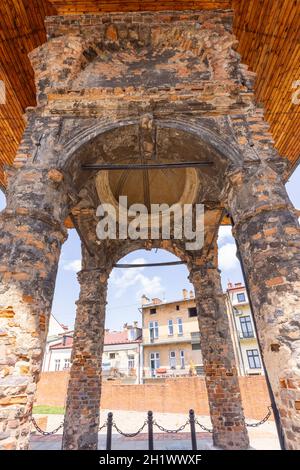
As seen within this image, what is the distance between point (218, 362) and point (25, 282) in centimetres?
548

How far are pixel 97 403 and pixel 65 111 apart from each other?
6540 mm

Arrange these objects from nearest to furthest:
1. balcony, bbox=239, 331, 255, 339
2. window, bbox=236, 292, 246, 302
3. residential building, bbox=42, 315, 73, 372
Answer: balcony, bbox=239, 331, 255, 339
window, bbox=236, 292, 246, 302
residential building, bbox=42, 315, 73, 372

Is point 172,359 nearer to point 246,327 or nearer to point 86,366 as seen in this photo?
point 246,327

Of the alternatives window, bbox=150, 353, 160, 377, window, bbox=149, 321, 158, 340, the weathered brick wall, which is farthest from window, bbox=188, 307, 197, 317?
the weathered brick wall

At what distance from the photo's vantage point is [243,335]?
77.4ft

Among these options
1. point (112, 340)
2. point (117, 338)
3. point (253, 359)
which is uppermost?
point (117, 338)

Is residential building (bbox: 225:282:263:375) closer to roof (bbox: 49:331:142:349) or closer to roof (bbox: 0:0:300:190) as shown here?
roof (bbox: 49:331:142:349)

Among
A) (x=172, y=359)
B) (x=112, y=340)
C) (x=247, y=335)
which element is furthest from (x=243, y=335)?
(x=112, y=340)

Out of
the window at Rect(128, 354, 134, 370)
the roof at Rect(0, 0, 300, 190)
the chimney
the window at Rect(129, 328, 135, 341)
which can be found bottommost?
the window at Rect(128, 354, 134, 370)

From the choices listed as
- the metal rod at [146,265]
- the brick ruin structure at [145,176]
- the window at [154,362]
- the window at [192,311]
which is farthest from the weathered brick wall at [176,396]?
the window at [192,311]

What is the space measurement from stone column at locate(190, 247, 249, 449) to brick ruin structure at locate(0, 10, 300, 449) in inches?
1.1

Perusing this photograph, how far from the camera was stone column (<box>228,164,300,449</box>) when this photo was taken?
105 inches

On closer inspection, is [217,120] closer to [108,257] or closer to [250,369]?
[108,257]

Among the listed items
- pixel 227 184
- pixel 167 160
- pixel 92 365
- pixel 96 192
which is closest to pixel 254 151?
pixel 227 184
